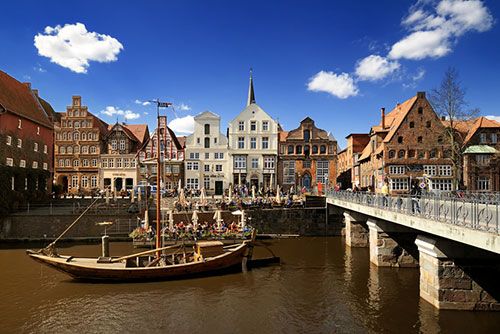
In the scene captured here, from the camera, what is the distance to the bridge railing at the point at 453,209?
9.65m

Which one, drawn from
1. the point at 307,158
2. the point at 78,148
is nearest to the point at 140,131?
the point at 78,148

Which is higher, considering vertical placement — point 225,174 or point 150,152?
point 150,152

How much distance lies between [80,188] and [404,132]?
44.0 metres

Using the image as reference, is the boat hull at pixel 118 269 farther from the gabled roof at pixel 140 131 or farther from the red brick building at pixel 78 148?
the gabled roof at pixel 140 131

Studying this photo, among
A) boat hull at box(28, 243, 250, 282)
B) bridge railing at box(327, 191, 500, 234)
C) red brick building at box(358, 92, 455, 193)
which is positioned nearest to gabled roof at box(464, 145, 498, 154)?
red brick building at box(358, 92, 455, 193)

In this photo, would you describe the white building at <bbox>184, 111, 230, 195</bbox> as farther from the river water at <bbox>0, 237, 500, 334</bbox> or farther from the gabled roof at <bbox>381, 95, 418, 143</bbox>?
the river water at <bbox>0, 237, 500, 334</bbox>

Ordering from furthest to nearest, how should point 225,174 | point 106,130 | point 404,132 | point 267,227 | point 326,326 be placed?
1. point 106,130
2. point 225,174
3. point 404,132
4. point 267,227
5. point 326,326

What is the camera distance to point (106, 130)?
176 feet

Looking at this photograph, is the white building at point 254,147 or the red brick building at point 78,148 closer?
the white building at point 254,147

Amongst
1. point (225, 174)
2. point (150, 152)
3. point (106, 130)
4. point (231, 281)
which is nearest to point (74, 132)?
point (106, 130)

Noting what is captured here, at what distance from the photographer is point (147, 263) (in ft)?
61.5

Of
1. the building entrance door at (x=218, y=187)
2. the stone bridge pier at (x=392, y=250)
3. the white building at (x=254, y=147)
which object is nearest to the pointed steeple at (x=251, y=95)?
the white building at (x=254, y=147)

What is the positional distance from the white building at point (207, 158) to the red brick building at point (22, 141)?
17.1 metres

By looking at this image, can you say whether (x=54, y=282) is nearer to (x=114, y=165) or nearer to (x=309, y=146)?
(x=114, y=165)
